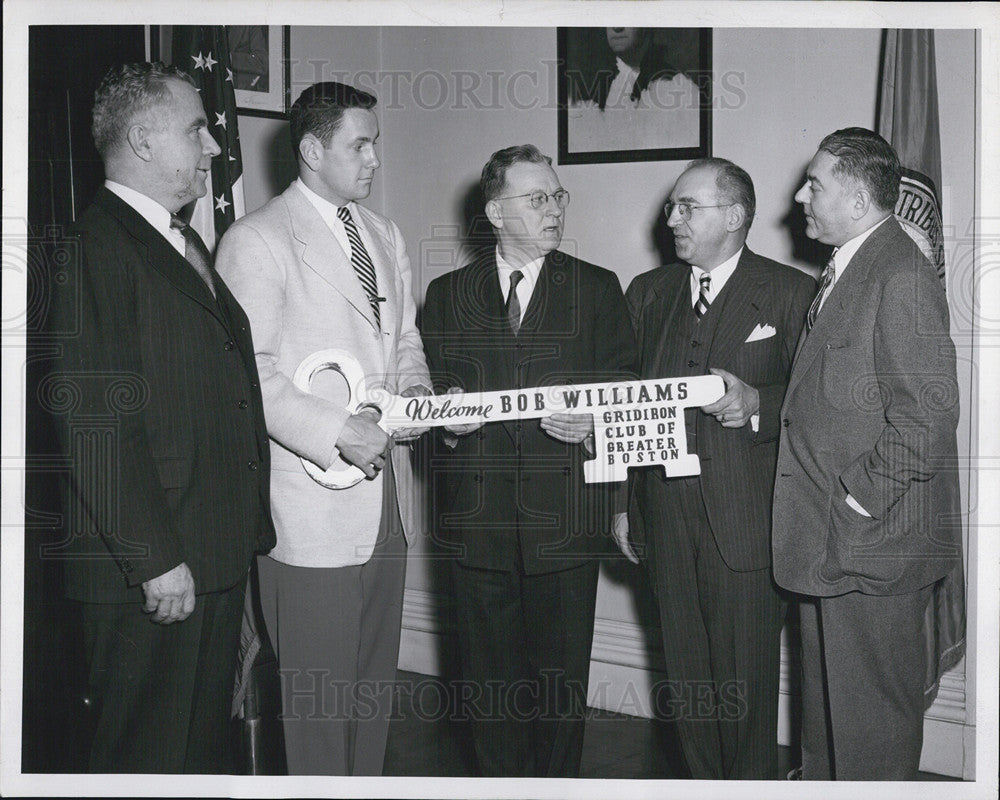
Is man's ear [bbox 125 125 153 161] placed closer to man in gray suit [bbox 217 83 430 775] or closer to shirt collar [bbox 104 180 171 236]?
shirt collar [bbox 104 180 171 236]

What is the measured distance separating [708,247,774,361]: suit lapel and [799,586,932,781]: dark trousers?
2.53 feet

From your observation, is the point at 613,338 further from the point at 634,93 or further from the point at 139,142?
the point at 139,142

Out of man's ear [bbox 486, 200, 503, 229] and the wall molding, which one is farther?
the wall molding

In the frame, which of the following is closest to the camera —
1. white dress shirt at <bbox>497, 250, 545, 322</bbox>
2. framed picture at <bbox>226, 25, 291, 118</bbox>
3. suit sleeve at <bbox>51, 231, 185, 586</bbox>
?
suit sleeve at <bbox>51, 231, 185, 586</bbox>

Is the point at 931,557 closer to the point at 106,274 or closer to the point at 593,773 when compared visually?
the point at 593,773

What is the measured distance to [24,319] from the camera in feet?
9.86

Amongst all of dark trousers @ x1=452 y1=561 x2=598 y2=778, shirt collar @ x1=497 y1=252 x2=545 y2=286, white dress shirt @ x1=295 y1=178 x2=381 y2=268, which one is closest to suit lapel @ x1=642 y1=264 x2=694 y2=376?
shirt collar @ x1=497 y1=252 x2=545 y2=286

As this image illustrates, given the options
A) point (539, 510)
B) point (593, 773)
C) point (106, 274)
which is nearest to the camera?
point (106, 274)

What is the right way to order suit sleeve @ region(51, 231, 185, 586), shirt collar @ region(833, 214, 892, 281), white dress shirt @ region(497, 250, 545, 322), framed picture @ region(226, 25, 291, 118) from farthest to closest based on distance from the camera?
framed picture @ region(226, 25, 291, 118)
white dress shirt @ region(497, 250, 545, 322)
shirt collar @ region(833, 214, 892, 281)
suit sleeve @ region(51, 231, 185, 586)

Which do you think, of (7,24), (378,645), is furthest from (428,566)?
(7,24)

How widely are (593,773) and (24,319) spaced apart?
224cm

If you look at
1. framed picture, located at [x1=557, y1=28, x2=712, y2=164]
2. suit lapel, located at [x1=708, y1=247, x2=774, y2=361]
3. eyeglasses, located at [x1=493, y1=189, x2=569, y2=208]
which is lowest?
suit lapel, located at [x1=708, y1=247, x2=774, y2=361]

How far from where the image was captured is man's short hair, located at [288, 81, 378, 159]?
290 centimetres

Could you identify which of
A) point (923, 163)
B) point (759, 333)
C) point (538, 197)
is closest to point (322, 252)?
point (538, 197)
